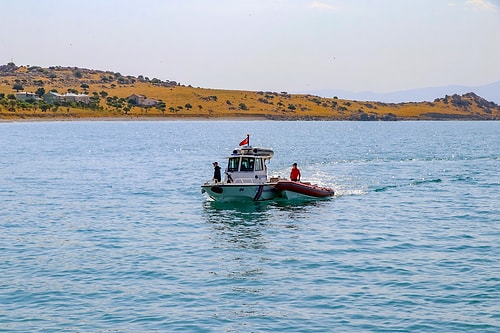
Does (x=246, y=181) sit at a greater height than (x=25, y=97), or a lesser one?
lesser

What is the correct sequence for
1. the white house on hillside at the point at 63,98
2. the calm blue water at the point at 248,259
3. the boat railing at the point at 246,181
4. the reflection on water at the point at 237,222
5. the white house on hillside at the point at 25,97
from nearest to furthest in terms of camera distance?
the calm blue water at the point at 248,259 → the reflection on water at the point at 237,222 → the boat railing at the point at 246,181 → the white house on hillside at the point at 63,98 → the white house on hillside at the point at 25,97

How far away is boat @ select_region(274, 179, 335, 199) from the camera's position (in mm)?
40125

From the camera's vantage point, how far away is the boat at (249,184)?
1533 inches

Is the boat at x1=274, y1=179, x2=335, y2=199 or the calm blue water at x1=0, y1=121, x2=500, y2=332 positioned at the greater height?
the boat at x1=274, y1=179, x2=335, y2=199

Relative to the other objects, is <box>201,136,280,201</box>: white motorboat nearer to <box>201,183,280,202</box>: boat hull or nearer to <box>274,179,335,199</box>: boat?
<box>201,183,280,202</box>: boat hull

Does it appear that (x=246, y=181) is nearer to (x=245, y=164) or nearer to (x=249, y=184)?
(x=249, y=184)

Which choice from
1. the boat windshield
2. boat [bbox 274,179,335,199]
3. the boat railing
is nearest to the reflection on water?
the boat railing

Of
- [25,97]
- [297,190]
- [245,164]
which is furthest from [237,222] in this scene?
[25,97]

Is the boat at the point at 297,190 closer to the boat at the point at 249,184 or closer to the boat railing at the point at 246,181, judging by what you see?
the boat at the point at 249,184

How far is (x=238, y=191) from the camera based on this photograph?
1535 inches

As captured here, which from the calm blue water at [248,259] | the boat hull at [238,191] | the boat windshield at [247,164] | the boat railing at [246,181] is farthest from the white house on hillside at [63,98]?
the boat hull at [238,191]

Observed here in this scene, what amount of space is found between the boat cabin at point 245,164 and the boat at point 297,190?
1136mm

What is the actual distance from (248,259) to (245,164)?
1466 centimetres

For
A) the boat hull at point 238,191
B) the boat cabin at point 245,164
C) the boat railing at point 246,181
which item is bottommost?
the boat hull at point 238,191
